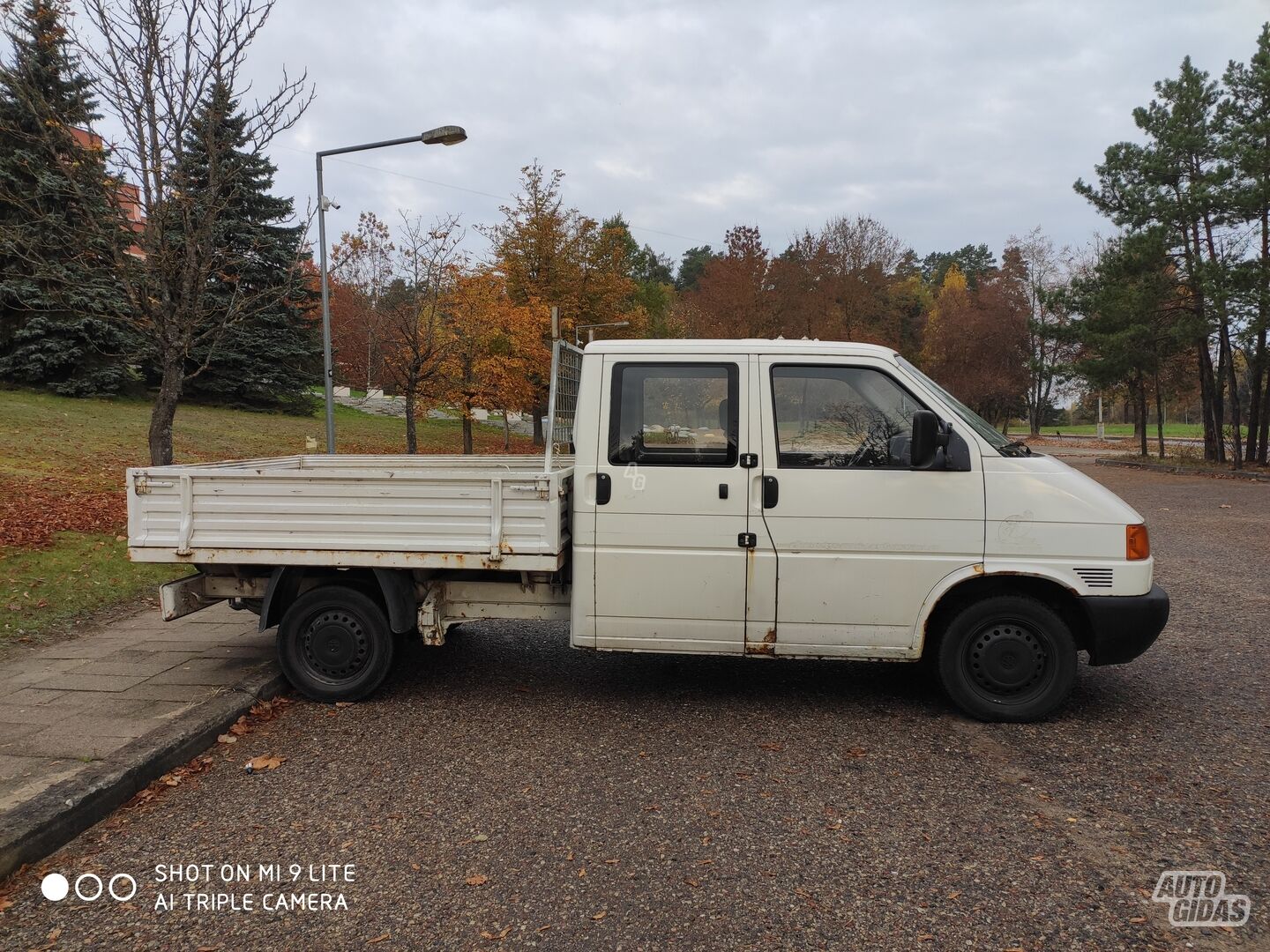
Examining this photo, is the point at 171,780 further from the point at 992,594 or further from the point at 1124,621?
the point at 1124,621

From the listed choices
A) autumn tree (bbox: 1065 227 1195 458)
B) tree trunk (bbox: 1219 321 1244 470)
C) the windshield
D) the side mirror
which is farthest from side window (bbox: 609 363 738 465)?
tree trunk (bbox: 1219 321 1244 470)

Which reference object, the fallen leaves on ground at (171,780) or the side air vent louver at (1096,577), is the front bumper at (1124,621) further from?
the fallen leaves on ground at (171,780)

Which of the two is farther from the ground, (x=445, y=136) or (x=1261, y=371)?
(x=445, y=136)

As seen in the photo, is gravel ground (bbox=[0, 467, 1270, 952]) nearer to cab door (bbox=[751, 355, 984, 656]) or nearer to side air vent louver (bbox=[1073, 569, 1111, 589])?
cab door (bbox=[751, 355, 984, 656])

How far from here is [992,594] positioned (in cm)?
461

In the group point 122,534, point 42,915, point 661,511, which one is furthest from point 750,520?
point 122,534

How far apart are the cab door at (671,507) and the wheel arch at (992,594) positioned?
3.51ft

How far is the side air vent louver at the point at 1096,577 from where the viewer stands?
4.39 m

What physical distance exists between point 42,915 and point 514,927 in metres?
1.74

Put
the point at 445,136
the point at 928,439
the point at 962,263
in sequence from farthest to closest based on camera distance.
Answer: the point at 962,263 → the point at 445,136 → the point at 928,439

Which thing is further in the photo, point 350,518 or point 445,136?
point 445,136

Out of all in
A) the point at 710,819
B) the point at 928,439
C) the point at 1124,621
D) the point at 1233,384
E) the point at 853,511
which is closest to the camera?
the point at 710,819

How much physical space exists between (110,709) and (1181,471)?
27057 mm

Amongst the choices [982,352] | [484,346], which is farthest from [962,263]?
[484,346]
